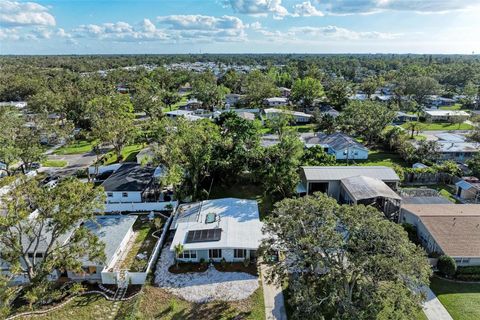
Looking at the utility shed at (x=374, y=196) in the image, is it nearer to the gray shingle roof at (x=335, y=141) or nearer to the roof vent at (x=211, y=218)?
the roof vent at (x=211, y=218)

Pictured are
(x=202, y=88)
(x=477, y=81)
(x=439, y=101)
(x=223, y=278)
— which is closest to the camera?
(x=223, y=278)

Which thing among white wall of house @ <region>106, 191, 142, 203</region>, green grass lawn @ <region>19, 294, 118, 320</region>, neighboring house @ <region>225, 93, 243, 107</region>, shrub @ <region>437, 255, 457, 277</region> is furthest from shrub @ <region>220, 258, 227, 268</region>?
neighboring house @ <region>225, 93, 243, 107</region>

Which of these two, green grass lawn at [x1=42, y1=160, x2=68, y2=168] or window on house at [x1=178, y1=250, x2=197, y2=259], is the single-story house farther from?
green grass lawn at [x1=42, y1=160, x2=68, y2=168]

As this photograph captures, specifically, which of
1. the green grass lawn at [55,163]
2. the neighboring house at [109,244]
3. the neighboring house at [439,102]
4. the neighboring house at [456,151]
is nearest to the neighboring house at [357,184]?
the neighboring house at [456,151]

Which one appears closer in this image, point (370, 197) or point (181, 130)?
point (370, 197)

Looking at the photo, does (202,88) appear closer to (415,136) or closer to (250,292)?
(415,136)

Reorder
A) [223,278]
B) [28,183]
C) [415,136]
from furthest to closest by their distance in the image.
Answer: [415,136], [223,278], [28,183]

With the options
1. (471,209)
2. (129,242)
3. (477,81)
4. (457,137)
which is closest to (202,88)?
(457,137)
